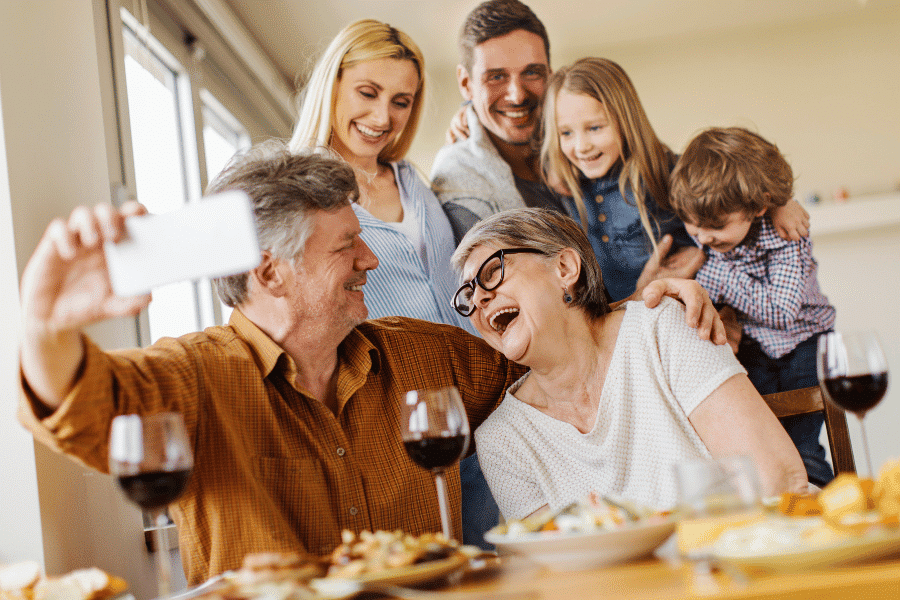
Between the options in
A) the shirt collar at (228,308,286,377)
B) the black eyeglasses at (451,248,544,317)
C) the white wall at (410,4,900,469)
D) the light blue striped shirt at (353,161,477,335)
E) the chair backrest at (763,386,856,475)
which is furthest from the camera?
the white wall at (410,4,900,469)

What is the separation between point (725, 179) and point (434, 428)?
163cm

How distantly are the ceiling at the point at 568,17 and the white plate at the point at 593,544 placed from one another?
76.1 inches

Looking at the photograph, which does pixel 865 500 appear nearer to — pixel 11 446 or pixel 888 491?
pixel 888 491

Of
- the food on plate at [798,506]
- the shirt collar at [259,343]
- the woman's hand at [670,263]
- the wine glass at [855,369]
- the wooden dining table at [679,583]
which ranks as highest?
the woman's hand at [670,263]

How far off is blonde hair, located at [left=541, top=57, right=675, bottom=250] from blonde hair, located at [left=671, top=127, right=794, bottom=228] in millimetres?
59

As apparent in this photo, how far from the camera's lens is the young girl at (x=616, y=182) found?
7.45 feet

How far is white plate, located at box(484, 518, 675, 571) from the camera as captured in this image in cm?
81

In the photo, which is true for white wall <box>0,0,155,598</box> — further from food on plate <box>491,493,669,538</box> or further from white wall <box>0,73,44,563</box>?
food on plate <box>491,493,669,538</box>

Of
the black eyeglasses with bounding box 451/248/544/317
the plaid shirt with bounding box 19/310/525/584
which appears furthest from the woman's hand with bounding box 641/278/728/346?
the plaid shirt with bounding box 19/310/525/584

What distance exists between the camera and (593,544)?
82 cm

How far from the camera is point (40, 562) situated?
127 cm

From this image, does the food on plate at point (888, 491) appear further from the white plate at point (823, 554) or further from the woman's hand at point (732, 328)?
the woman's hand at point (732, 328)

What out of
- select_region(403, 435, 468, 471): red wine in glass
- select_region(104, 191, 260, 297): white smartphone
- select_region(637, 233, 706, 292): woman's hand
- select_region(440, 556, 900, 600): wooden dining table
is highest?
select_region(637, 233, 706, 292): woman's hand

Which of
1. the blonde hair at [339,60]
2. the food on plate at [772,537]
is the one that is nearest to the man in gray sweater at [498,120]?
the blonde hair at [339,60]
